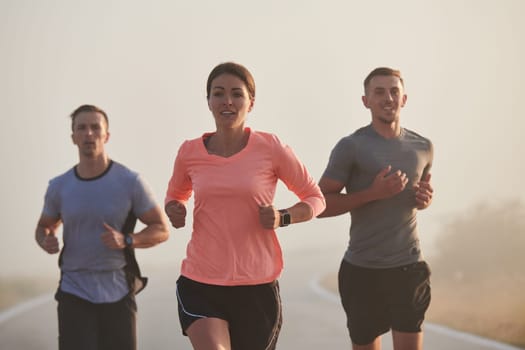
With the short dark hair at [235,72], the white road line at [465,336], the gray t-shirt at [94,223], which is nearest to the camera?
the short dark hair at [235,72]

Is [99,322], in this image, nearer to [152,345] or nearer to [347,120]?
[152,345]

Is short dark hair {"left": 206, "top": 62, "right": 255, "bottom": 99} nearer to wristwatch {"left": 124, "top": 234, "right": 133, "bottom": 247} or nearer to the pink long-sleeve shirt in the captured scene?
the pink long-sleeve shirt

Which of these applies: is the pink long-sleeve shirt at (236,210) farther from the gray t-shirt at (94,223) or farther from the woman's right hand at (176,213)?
the gray t-shirt at (94,223)

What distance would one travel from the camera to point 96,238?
4.98m

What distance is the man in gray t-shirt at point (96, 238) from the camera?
194 inches

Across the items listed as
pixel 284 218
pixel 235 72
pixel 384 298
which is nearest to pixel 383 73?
pixel 384 298

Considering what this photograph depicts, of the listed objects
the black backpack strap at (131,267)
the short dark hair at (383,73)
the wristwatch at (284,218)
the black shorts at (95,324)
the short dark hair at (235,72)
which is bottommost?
the black shorts at (95,324)

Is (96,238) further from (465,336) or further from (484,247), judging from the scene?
(484,247)

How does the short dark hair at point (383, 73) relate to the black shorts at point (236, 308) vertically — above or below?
above

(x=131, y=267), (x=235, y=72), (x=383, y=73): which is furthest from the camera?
(x=131, y=267)

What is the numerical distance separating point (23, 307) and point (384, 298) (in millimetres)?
8333

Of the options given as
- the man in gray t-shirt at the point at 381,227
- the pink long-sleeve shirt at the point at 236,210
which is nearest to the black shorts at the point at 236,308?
the pink long-sleeve shirt at the point at 236,210

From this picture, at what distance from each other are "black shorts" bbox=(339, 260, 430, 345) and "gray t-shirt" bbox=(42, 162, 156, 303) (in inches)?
45.6

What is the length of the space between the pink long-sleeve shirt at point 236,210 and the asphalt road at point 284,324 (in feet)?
16.1
